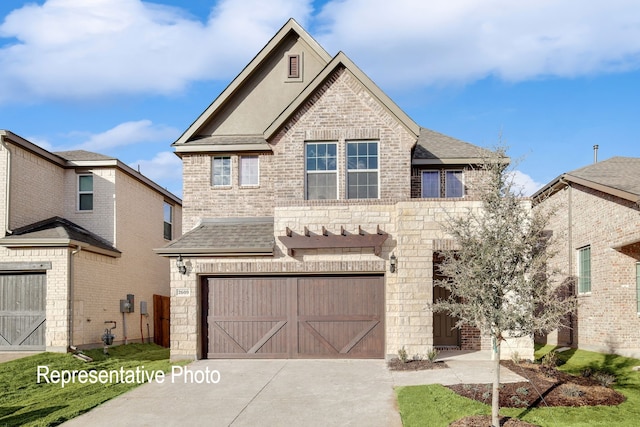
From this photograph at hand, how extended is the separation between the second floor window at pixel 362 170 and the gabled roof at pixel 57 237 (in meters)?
8.55

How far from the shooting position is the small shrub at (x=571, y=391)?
10328 millimetres

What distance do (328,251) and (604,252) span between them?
25.7ft

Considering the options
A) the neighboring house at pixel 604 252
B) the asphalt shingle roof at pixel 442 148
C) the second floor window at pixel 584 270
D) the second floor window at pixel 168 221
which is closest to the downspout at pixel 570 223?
the neighboring house at pixel 604 252

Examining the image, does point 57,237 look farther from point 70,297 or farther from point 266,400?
point 266,400

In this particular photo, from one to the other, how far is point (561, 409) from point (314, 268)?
24.2ft

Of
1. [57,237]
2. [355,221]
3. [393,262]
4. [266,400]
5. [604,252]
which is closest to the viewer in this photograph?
[266,400]

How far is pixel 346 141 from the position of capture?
52.7ft

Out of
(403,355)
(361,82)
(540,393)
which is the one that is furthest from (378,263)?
(540,393)

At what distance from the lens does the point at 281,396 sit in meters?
11.3

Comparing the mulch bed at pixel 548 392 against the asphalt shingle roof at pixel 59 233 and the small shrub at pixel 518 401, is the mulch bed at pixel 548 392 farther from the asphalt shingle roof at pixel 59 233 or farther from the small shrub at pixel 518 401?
the asphalt shingle roof at pixel 59 233

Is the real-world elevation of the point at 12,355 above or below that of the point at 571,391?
below

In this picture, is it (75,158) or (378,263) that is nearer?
(378,263)

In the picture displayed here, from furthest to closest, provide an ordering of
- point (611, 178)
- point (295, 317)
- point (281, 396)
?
point (611, 178) → point (295, 317) → point (281, 396)

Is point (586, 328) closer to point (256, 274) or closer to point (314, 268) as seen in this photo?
point (314, 268)
